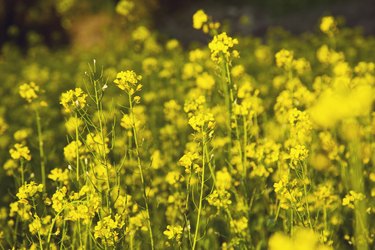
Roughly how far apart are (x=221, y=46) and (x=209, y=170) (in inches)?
48.3

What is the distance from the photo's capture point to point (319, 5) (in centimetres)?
1443

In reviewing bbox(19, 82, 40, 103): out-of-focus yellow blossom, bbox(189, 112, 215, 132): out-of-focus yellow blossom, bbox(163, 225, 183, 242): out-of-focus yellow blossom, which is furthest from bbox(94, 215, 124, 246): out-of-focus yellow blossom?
bbox(19, 82, 40, 103): out-of-focus yellow blossom

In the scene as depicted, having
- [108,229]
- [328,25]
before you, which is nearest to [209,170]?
[328,25]

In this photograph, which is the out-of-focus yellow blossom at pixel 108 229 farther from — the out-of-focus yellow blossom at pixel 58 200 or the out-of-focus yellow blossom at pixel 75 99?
the out-of-focus yellow blossom at pixel 75 99

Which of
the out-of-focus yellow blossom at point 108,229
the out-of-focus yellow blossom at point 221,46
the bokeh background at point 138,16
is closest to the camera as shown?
the out-of-focus yellow blossom at point 108,229

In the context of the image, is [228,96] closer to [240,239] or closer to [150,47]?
[240,239]

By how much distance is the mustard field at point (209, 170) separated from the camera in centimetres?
266

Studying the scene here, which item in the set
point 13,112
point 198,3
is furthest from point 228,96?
point 198,3

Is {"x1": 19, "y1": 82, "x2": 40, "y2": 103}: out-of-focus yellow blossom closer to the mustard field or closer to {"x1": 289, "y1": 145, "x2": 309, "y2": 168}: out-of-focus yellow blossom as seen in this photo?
the mustard field

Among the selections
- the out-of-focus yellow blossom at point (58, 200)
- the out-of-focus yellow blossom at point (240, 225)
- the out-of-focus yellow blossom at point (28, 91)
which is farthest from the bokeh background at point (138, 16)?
the out-of-focus yellow blossom at point (58, 200)

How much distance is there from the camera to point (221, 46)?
3174 millimetres

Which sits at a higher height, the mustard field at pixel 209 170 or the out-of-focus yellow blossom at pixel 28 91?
the out-of-focus yellow blossom at pixel 28 91

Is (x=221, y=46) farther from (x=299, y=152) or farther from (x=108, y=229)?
(x=108, y=229)

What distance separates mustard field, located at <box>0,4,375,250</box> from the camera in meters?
2.66
